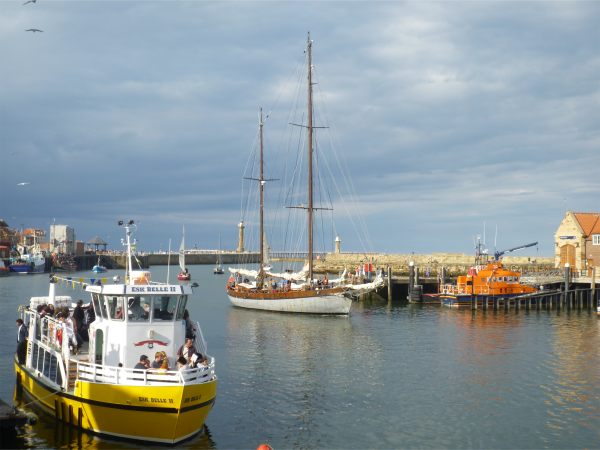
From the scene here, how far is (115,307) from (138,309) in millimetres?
904

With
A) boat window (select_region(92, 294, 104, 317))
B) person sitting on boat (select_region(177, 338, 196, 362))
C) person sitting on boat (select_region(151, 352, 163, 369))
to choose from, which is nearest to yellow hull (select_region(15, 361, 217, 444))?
person sitting on boat (select_region(177, 338, 196, 362))

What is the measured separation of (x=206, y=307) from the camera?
7575cm

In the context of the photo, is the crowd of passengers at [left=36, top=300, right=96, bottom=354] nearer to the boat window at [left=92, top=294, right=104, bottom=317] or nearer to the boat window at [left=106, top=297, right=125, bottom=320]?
the boat window at [left=92, top=294, right=104, bottom=317]

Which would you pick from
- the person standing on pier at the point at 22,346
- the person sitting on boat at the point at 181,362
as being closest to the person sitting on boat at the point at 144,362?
the person sitting on boat at the point at 181,362

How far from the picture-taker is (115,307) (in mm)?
23547

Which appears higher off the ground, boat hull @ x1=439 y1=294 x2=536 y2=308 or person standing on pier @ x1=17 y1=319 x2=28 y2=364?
person standing on pier @ x1=17 y1=319 x2=28 y2=364

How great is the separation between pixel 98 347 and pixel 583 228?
7320cm

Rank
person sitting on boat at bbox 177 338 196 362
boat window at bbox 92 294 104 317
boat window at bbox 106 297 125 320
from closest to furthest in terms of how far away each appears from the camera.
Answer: person sitting on boat at bbox 177 338 196 362
boat window at bbox 106 297 125 320
boat window at bbox 92 294 104 317

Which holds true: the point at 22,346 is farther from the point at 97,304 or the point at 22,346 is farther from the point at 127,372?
the point at 127,372

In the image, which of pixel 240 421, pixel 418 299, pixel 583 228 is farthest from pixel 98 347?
pixel 583 228

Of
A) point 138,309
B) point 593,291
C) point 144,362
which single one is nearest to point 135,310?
point 138,309

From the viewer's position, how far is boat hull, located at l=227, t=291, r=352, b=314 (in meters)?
62.2

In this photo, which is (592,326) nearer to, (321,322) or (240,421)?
(321,322)

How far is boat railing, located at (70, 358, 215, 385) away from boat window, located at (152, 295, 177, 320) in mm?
2360
